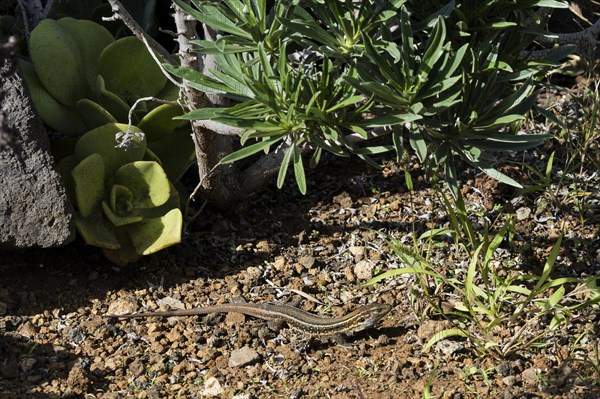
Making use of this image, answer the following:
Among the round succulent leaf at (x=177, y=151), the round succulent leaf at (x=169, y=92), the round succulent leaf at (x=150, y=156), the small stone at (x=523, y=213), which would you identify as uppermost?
the round succulent leaf at (x=169, y=92)

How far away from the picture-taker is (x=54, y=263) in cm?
443

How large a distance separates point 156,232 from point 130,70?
2.76ft

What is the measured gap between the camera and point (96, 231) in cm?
419

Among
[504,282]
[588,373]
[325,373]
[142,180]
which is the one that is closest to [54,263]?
[142,180]

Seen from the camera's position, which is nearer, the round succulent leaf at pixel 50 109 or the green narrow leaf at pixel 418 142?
the green narrow leaf at pixel 418 142

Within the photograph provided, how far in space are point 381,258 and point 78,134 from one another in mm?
1584

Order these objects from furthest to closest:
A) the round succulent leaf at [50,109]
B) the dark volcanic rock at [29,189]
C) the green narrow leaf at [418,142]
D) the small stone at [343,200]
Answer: the small stone at [343,200]
the round succulent leaf at [50,109]
the dark volcanic rock at [29,189]
the green narrow leaf at [418,142]

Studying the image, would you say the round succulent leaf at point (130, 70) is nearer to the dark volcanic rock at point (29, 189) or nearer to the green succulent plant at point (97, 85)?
the green succulent plant at point (97, 85)

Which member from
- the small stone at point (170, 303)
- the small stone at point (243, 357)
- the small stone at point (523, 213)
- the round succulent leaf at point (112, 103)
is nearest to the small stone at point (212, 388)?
the small stone at point (243, 357)

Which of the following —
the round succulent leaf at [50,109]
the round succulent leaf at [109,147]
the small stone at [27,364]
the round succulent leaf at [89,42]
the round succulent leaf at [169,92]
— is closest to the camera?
the small stone at [27,364]

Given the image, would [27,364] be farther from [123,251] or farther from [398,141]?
[398,141]

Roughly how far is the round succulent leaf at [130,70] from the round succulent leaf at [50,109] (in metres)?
0.24

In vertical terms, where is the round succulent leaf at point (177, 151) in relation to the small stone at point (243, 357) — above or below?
above

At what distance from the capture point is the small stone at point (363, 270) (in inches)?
174
